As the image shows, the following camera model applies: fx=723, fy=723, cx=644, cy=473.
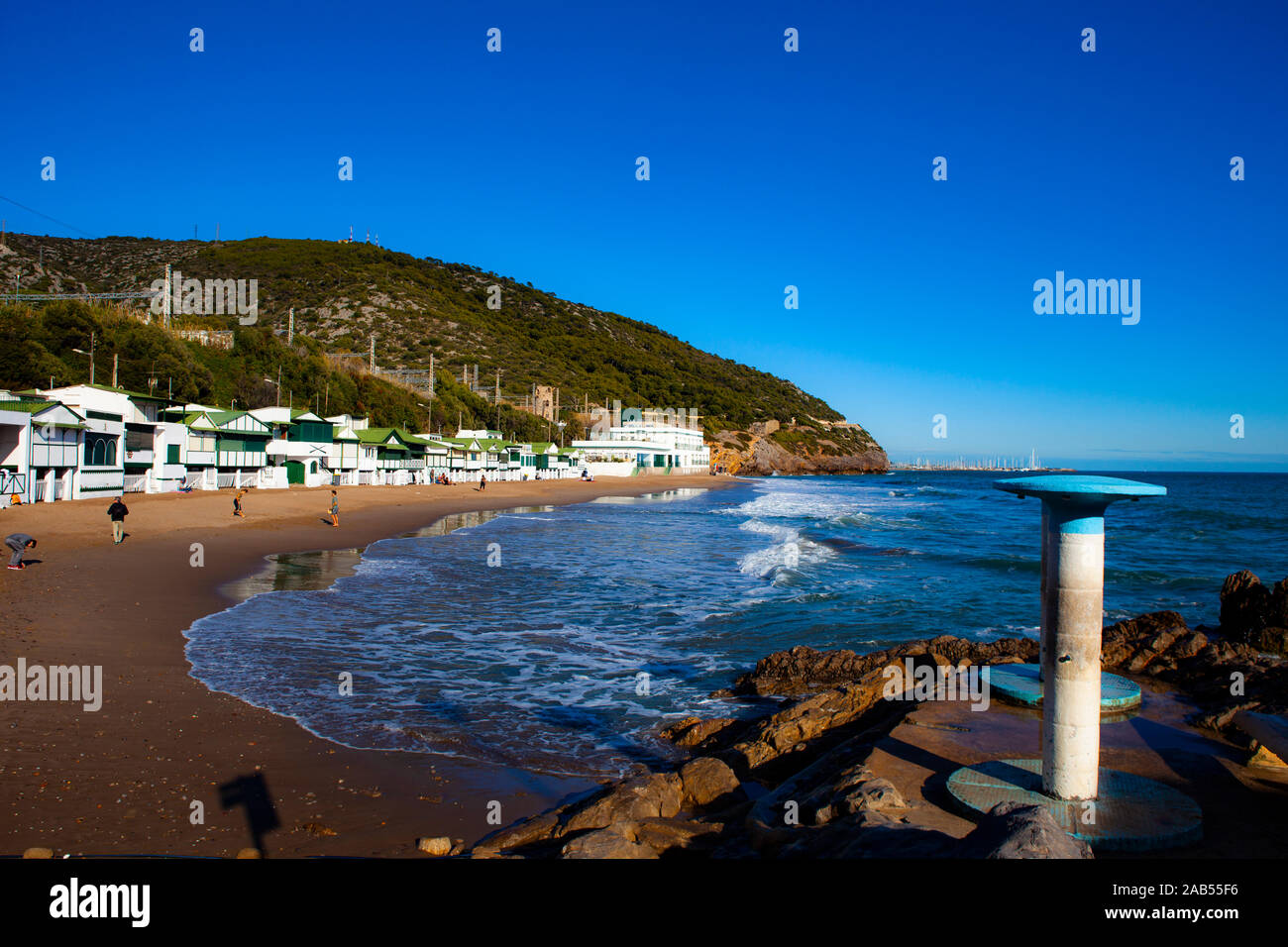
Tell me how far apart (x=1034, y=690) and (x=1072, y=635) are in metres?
3.15

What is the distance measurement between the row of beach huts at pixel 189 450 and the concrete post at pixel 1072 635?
33.2 metres

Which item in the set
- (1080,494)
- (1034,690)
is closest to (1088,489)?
(1080,494)

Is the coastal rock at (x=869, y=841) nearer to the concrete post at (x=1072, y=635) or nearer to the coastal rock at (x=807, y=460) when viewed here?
the concrete post at (x=1072, y=635)

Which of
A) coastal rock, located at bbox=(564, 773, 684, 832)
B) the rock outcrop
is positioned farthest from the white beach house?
coastal rock, located at bbox=(564, 773, 684, 832)

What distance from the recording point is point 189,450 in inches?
Result: 1570

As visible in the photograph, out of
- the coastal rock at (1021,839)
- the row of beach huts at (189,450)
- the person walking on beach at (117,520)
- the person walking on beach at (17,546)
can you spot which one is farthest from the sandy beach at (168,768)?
the row of beach huts at (189,450)

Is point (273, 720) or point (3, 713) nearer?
point (3, 713)

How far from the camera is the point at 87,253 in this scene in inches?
4577

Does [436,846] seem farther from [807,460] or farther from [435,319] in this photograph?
[807,460]

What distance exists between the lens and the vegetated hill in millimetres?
108750
